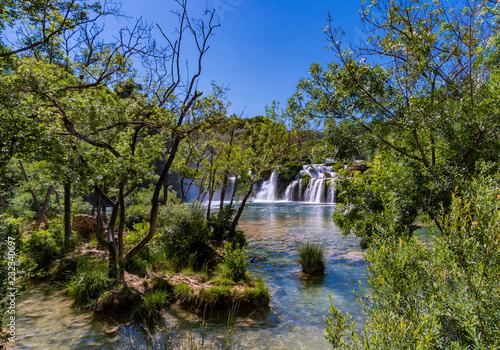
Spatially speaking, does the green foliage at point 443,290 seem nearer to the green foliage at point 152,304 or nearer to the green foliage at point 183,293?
the green foliage at point 152,304

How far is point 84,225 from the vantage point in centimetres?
1323

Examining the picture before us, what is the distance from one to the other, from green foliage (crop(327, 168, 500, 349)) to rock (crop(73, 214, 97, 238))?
13.8 meters

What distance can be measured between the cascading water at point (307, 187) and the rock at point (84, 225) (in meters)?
22.8

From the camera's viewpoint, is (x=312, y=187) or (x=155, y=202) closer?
(x=155, y=202)

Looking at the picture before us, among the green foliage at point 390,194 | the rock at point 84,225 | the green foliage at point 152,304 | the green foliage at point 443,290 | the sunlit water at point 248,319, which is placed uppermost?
the green foliage at point 390,194

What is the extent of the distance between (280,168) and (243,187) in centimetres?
218

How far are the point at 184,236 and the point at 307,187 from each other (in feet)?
101

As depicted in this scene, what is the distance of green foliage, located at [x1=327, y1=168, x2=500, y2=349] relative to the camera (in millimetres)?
2070

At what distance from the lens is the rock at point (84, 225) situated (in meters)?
13.1

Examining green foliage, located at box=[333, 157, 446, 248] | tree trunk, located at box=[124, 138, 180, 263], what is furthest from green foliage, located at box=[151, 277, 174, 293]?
green foliage, located at box=[333, 157, 446, 248]

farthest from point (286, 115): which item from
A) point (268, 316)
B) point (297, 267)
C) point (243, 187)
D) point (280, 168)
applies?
point (268, 316)

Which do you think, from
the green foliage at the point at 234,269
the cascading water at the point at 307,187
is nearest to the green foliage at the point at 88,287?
the green foliage at the point at 234,269

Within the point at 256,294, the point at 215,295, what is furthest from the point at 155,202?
the point at 256,294

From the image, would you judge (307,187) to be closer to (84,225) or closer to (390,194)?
(84,225)
